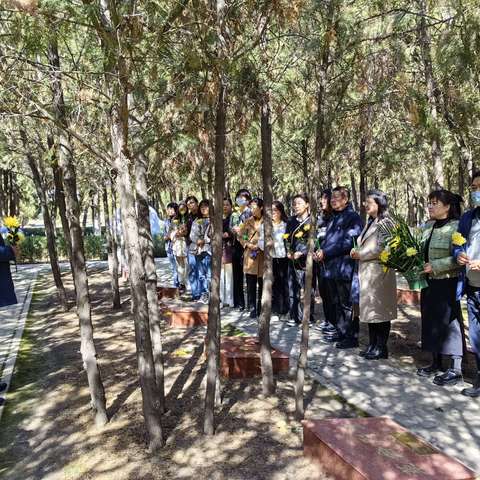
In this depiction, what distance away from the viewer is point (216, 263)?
4.38 meters

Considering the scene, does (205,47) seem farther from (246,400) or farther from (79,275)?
(246,400)

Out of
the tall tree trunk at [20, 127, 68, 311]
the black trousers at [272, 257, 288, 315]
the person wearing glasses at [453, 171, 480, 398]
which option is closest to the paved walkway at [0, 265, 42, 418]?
the tall tree trunk at [20, 127, 68, 311]

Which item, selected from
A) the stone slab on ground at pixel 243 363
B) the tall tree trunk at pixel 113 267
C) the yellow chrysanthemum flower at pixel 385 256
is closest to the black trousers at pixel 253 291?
the tall tree trunk at pixel 113 267

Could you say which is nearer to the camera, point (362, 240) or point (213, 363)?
point (213, 363)

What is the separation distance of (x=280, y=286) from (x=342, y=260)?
1826 mm

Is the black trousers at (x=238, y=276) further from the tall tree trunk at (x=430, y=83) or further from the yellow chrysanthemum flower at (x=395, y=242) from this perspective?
the yellow chrysanthemum flower at (x=395, y=242)

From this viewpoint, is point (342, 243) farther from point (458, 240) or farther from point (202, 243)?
point (202, 243)

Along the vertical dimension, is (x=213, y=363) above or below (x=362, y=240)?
below

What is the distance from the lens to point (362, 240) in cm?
645

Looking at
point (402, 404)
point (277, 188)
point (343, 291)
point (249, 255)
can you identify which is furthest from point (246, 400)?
point (277, 188)

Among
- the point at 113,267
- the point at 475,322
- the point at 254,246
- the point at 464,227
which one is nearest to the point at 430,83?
the point at 254,246

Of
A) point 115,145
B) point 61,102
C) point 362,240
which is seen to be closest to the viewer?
point 115,145

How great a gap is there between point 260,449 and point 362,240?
3.14 m

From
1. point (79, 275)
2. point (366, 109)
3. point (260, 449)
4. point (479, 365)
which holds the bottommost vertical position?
point (260, 449)
